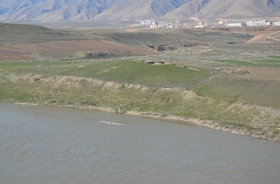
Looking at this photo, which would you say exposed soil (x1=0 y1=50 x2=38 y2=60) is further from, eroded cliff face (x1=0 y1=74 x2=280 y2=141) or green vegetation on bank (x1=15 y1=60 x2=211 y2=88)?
eroded cliff face (x1=0 y1=74 x2=280 y2=141)

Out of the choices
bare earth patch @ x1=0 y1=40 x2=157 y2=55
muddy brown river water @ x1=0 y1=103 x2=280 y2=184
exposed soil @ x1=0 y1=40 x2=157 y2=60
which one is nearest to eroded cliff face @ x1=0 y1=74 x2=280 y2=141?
muddy brown river water @ x1=0 y1=103 x2=280 y2=184

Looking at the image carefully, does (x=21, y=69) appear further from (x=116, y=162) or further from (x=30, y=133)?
(x=116, y=162)

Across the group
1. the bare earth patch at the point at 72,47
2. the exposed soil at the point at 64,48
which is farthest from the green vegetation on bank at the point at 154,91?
the bare earth patch at the point at 72,47

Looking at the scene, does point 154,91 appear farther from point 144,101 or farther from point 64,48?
point 64,48

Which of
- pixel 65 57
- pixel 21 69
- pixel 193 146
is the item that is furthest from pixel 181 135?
pixel 65 57

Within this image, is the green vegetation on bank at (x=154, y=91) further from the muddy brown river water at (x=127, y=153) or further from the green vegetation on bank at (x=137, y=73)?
the muddy brown river water at (x=127, y=153)

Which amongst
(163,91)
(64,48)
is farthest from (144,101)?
(64,48)

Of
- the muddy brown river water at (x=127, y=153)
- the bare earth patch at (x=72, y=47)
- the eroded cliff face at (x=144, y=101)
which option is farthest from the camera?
the bare earth patch at (x=72, y=47)

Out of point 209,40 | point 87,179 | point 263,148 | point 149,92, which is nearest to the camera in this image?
point 87,179
